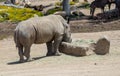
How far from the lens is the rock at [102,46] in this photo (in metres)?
17.5

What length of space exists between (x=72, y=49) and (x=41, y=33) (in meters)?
1.28

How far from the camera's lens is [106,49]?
17.5m

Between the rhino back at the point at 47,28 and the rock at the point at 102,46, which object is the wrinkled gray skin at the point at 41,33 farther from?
the rock at the point at 102,46

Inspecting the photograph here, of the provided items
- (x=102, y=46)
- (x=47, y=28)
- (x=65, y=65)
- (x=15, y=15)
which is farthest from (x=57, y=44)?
(x=15, y=15)

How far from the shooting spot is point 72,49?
17.5 meters

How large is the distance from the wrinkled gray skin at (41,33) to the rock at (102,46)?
52.8 inches

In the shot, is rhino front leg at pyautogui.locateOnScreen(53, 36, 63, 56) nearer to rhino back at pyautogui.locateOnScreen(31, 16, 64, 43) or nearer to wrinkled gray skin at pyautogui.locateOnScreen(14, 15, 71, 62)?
wrinkled gray skin at pyautogui.locateOnScreen(14, 15, 71, 62)

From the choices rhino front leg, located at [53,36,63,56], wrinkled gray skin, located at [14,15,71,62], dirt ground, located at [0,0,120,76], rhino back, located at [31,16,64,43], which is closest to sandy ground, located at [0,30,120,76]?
dirt ground, located at [0,0,120,76]

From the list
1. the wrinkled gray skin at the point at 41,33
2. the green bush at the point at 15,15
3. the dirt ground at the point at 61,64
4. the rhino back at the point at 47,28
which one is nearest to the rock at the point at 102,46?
the dirt ground at the point at 61,64

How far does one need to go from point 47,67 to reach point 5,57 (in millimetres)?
4639

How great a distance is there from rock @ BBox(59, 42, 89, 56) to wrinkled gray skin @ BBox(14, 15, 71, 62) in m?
0.26

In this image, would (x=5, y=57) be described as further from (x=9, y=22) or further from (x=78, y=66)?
(x=9, y=22)

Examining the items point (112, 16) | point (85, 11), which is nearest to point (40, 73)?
point (112, 16)

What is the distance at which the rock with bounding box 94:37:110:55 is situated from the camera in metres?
17.5
